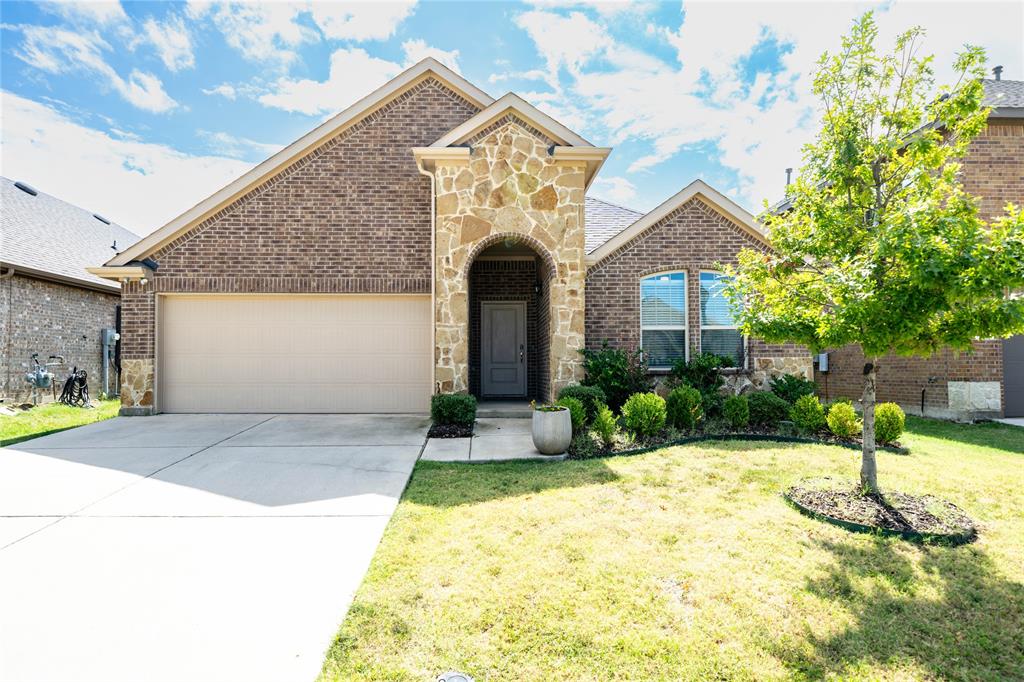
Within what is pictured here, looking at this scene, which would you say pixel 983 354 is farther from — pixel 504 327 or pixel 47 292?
pixel 47 292

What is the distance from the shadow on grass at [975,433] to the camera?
26.5ft

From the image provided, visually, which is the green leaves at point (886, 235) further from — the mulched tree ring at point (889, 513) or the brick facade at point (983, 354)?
the brick facade at point (983, 354)

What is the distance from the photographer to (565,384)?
953 cm

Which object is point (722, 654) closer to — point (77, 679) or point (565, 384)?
point (77, 679)

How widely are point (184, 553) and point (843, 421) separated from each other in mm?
8749

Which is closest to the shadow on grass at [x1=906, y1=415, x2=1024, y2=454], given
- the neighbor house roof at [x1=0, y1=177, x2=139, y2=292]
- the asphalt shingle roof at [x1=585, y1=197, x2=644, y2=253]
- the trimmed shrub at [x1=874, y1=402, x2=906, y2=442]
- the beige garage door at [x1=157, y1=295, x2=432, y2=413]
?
the trimmed shrub at [x1=874, y1=402, x2=906, y2=442]

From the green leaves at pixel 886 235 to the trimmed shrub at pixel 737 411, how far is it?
3.17m

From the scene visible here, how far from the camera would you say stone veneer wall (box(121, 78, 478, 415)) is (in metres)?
10.4

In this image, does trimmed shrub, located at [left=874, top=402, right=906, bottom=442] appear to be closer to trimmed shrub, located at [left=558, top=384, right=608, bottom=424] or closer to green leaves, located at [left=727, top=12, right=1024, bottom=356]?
green leaves, located at [left=727, top=12, right=1024, bottom=356]

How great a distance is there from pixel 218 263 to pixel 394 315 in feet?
12.9

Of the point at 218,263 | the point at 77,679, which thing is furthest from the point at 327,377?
the point at 77,679

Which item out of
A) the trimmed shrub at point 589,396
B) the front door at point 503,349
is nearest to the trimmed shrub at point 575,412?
the trimmed shrub at point 589,396

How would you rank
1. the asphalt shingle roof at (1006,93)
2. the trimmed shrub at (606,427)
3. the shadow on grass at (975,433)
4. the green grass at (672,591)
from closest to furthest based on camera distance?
the green grass at (672,591), the trimmed shrub at (606,427), the shadow on grass at (975,433), the asphalt shingle roof at (1006,93)

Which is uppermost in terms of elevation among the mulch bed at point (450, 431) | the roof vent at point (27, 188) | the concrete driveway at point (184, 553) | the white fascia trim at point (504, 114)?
the roof vent at point (27, 188)
